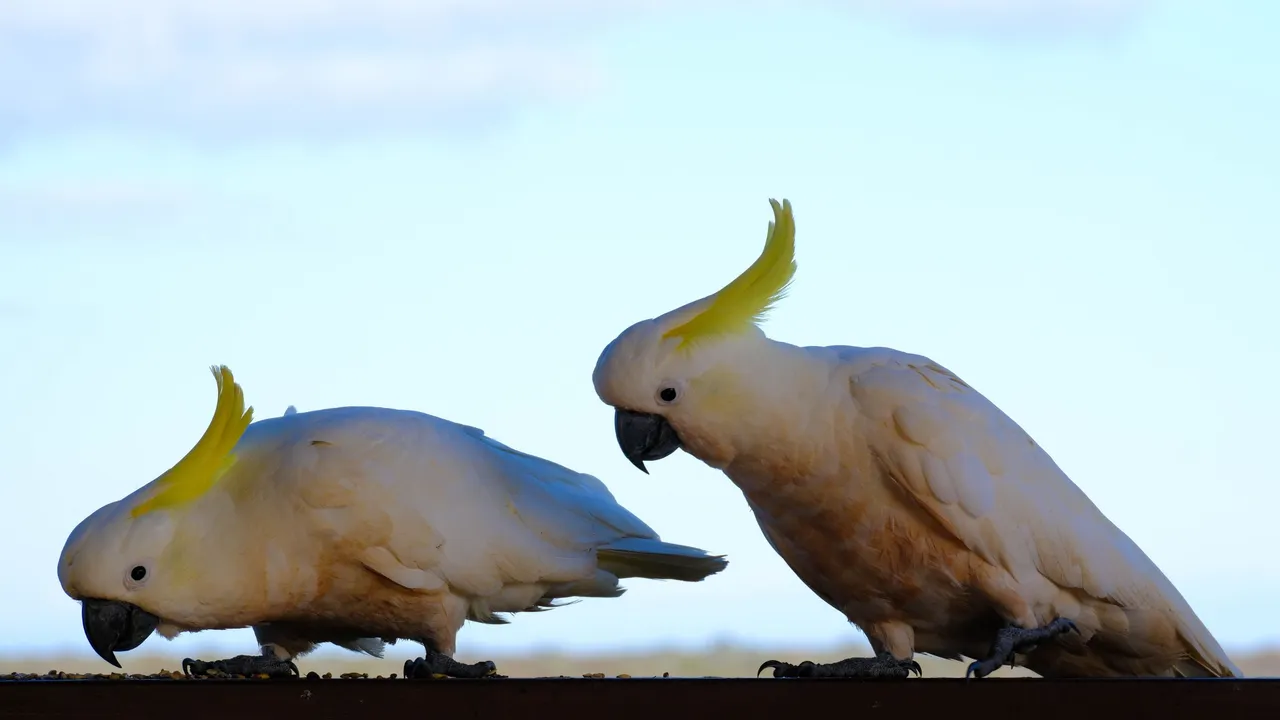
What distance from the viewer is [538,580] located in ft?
11.1

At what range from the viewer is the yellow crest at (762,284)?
3120 mm

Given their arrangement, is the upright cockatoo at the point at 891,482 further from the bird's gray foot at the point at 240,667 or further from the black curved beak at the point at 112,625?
the black curved beak at the point at 112,625

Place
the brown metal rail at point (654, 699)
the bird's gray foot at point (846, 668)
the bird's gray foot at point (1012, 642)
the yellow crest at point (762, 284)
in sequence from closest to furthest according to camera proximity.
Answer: the brown metal rail at point (654, 699) → the bird's gray foot at point (1012, 642) → the bird's gray foot at point (846, 668) → the yellow crest at point (762, 284)

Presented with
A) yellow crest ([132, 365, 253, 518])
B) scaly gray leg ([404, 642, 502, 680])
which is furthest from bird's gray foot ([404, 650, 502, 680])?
yellow crest ([132, 365, 253, 518])

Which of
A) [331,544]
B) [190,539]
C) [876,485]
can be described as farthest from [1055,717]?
[190,539]

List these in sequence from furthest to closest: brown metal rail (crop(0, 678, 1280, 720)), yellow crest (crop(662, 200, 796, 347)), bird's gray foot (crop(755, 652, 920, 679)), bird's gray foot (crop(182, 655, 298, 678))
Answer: bird's gray foot (crop(182, 655, 298, 678)) < yellow crest (crop(662, 200, 796, 347)) < bird's gray foot (crop(755, 652, 920, 679)) < brown metal rail (crop(0, 678, 1280, 720))

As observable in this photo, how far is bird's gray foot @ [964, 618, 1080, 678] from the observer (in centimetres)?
286

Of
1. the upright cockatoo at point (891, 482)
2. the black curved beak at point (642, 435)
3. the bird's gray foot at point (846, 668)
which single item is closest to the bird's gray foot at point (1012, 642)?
the upright cockatoo at point (891, 482)

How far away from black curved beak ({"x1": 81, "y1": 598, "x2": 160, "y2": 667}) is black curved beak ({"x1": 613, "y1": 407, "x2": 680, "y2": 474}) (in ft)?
3.79

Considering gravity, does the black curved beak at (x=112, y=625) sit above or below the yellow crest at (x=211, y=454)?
below

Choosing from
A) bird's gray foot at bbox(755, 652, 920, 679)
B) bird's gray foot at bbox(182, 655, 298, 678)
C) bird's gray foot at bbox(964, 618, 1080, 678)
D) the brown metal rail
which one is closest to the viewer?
the brown metal rail

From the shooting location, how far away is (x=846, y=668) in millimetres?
3041

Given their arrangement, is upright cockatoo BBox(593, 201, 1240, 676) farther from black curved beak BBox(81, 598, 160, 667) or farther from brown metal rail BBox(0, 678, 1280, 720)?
black curved beak BBox(81, 598, 160, 667)

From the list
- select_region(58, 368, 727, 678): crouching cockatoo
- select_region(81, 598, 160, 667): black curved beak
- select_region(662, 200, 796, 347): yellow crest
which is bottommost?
select_region(81, 598, 160, 667): black curved beak
